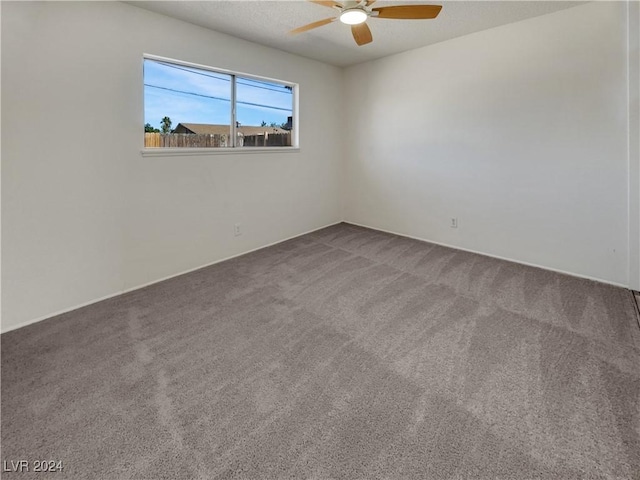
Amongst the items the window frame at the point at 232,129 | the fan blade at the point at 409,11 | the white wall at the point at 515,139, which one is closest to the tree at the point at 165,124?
the window frame at the point at 232,129

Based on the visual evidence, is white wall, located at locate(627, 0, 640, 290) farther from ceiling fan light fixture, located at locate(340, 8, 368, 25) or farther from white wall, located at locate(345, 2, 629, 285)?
ceiling fan light fixture, located at locate(340, 8, 368, 25)

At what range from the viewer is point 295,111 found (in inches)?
183

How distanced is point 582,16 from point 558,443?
3607 millimetres

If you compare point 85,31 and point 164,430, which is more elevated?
point 85,31

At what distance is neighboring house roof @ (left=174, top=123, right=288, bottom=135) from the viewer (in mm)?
3500

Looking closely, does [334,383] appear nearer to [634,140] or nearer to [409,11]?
[409,11]

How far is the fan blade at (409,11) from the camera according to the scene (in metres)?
2.29

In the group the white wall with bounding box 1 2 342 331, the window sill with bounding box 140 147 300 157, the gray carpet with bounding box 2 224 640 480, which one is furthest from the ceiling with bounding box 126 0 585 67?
the gray carpet with bounding box 2 224 640 480

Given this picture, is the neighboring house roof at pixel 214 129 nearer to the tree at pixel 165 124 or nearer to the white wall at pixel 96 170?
the tree at pixel 165 124

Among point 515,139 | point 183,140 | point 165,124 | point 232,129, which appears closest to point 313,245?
point 232,129

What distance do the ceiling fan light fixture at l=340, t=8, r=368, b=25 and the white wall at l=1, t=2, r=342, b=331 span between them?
1.71 metres

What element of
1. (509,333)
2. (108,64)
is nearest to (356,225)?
(509,333)

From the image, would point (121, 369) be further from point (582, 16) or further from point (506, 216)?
point (582, 16)

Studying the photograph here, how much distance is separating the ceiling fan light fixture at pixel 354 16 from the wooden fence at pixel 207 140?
1.95m
